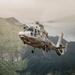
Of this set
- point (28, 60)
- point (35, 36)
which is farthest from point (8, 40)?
point (35, 36)

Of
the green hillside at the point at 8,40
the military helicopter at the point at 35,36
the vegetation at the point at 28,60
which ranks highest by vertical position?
the military helicopter at the point at 35,36

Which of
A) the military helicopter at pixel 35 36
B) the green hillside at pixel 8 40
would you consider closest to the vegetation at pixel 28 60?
the green hillside at pixel 8 40

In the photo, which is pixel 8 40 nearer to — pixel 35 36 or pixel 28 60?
pixel 28 60

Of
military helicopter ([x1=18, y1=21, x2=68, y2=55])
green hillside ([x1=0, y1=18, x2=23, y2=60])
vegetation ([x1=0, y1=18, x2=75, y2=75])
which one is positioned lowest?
vegetation ([x1=0, y1=18, x2=75, y2=75])

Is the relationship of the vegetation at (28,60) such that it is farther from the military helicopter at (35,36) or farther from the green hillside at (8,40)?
the military helicopter at (35,36)

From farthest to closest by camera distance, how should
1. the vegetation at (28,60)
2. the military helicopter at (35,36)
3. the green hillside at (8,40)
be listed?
the green hillside at (8,40) → the vegetation at (28,60) → the military helicopter at (35,36)

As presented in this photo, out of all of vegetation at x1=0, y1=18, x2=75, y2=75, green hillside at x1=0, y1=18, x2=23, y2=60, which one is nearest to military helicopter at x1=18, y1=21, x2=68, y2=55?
vegetation at x1=0, y1=18, x2=75, y2=75

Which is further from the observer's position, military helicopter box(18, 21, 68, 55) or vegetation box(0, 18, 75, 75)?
vegetation box(0, 18, 75, 75)

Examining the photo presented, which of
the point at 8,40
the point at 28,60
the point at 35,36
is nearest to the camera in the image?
the point at 35,36

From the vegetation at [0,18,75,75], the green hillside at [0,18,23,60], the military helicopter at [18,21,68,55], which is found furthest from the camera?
the green hillside at [0,18,23,60]

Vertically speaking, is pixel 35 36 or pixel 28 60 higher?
pixel 35 36

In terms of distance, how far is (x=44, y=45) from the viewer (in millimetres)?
45094

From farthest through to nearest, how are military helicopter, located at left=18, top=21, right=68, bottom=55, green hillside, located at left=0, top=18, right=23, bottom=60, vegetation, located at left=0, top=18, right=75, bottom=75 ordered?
green hillside, located at left=0, top=18, right=23, bottom=60, vegetation, located at left=0, top=18, right=75, bottom=75, military helicopter, located at left=18, top=21, right=68, bottom=55

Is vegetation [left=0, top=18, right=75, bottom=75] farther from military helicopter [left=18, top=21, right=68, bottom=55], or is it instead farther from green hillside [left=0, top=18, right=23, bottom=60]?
military helicopter [left=18, top=21, right=68, bottom=55]
